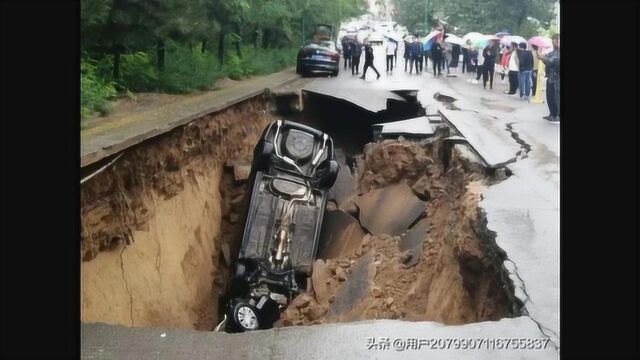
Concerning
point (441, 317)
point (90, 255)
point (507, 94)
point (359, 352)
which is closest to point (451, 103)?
point (507, 94)

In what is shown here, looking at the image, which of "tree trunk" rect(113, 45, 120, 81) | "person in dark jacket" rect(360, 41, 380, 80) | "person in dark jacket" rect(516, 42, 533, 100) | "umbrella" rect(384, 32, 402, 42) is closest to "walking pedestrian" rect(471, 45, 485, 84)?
"person in dark jacket" rect(516, 42, 533, 100)

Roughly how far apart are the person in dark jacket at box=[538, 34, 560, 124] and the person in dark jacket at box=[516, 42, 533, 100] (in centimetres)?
6

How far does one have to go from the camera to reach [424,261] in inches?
137

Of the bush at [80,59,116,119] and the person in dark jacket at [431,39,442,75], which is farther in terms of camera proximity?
the person in dark jacket at [431,39,442,75]

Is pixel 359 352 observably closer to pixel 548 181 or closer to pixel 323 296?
pixel 323 296

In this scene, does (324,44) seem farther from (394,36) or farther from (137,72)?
(137,72)

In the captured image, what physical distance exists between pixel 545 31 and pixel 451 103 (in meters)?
0.62

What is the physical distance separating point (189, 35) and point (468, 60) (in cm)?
156

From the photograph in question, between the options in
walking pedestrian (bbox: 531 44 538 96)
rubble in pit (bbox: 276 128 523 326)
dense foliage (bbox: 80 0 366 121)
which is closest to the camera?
rubble in pit (bbox: 276 128 523 326)

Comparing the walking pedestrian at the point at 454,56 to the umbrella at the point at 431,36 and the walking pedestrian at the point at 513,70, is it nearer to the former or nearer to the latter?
the umbrella at the point at 431,36

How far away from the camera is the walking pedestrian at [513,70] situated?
11.0 feet

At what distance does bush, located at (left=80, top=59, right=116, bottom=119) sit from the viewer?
3.37 meters

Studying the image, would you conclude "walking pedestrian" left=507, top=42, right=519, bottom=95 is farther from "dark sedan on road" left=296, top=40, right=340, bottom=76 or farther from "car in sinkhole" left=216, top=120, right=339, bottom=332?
"car in sinkhole" left=216, top=120, right=339, bottom=332

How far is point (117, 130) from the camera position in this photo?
11.8ft
